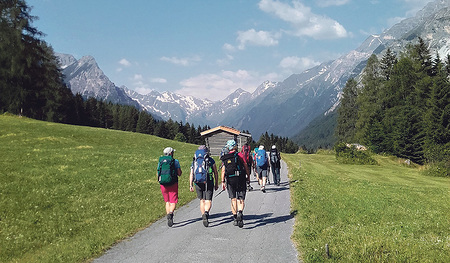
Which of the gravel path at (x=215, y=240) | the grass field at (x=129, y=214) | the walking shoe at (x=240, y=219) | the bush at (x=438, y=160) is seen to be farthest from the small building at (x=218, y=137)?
the walking shoe at (x=240, y=219)

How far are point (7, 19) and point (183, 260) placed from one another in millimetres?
64760

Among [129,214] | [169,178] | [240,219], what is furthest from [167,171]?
[129,214]

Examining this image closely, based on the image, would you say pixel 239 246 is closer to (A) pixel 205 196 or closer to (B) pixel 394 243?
(A) pixel 205 196

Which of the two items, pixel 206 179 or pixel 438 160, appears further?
pixel 438 160

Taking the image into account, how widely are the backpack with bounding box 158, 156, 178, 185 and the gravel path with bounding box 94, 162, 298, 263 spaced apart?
1699 millimetres

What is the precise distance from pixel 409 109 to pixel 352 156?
1484cm

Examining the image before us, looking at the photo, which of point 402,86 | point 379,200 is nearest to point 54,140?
point 379,200

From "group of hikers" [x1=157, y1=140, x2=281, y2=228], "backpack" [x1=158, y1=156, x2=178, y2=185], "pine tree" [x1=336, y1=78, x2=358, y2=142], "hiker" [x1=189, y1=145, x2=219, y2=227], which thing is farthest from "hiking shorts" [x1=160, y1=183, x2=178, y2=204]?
"pine tree" [x1=336, y1=78, x2=358, y2=142]

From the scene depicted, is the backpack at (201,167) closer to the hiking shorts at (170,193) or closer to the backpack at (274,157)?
the hiking shorts at (170,193)

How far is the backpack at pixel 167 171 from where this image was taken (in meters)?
11.2

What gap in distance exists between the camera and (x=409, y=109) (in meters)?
53.4

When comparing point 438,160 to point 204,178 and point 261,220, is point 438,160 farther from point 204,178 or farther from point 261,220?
point 204,178

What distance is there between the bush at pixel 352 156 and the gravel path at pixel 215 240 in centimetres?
3816

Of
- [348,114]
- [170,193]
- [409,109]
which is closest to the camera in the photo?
[170,193]
